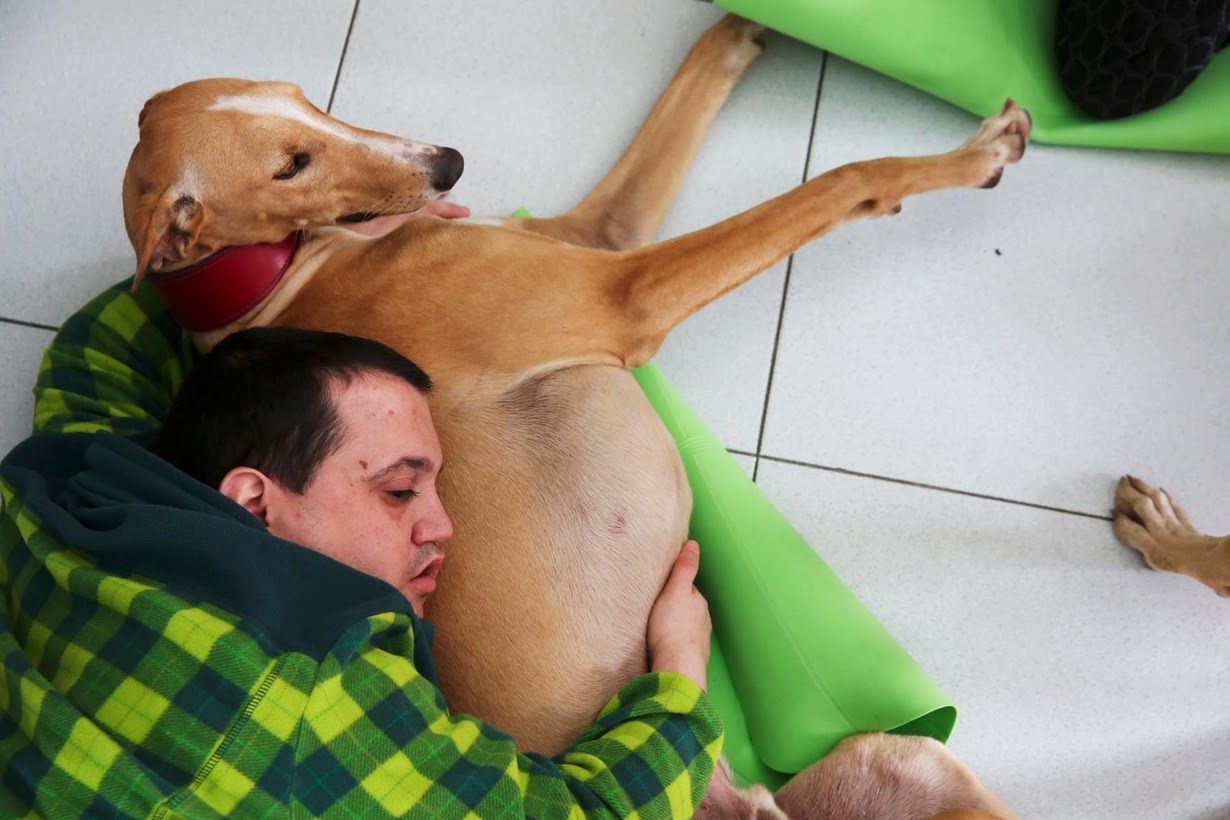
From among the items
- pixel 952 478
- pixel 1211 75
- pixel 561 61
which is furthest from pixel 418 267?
pixel 1211 75

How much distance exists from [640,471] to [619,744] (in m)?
0.43

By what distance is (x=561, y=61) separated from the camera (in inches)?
88.1

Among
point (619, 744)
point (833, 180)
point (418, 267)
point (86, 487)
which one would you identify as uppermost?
point (833, 180)

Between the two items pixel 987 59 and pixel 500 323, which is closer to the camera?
pixel 500 323

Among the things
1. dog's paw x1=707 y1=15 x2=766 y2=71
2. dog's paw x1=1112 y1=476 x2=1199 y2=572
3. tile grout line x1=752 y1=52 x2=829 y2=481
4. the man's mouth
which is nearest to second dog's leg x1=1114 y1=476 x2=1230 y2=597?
dog's paw x1=1112 y1=476 x2=1199 y2=572

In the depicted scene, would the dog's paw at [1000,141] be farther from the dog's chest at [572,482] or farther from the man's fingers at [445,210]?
the man's fingers at [445,210]

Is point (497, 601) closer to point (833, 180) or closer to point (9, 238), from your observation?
point (833, 180)

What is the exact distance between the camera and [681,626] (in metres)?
1.54

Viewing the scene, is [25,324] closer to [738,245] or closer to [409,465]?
[409,465]

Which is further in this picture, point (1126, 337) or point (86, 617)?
point (1126, 337)

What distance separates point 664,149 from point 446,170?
55 cm

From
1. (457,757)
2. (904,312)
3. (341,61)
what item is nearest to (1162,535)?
(904,312)

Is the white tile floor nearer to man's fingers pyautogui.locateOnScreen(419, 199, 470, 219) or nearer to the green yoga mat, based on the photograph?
the green yoga mat

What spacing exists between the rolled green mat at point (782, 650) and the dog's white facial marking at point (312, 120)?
2.34 feet
